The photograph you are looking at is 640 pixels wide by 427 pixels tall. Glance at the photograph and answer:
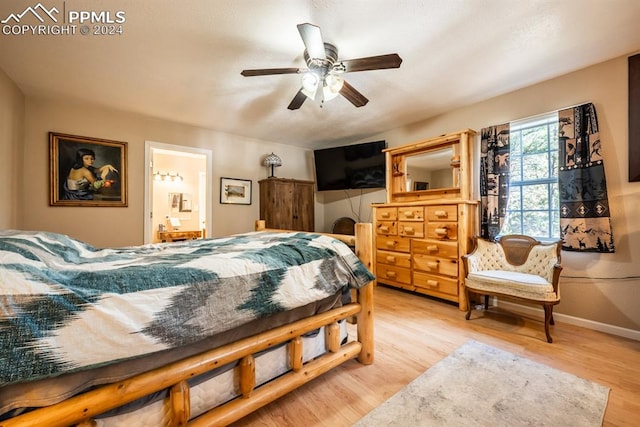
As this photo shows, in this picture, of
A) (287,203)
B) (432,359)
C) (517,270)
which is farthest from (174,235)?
(517,270)

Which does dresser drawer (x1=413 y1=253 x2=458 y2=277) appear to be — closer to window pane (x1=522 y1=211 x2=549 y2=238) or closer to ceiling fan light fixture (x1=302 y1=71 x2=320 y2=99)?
window pane (x1=522 y1=211 x2=549 y2=238)

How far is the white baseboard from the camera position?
Result: 2.14 metres

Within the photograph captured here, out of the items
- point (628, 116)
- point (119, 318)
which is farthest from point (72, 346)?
point (628, 116)

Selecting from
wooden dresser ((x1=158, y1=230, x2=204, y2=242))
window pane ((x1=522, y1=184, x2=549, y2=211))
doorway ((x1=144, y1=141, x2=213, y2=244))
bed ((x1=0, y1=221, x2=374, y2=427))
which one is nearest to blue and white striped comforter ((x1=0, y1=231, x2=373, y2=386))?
bed ((x1=0, y1=221, x2=374, y2=427))

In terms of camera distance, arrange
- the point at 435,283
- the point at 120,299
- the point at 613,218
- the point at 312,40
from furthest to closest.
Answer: the point at 435,283
the point at 613,218
the point at 312,40
the point at 120,299

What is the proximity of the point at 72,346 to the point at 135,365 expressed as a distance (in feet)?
0.76

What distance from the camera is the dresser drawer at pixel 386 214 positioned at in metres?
3.47

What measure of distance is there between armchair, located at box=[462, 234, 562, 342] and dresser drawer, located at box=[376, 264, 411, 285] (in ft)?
2.53

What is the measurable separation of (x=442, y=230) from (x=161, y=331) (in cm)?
283

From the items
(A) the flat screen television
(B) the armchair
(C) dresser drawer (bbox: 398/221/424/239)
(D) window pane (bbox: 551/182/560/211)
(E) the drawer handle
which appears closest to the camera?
(B) the armchair

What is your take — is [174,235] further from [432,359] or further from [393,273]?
[432,359]

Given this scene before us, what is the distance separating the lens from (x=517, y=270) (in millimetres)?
2561

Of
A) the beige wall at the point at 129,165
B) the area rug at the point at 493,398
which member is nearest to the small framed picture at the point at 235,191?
the beige wall at the point at 129,165

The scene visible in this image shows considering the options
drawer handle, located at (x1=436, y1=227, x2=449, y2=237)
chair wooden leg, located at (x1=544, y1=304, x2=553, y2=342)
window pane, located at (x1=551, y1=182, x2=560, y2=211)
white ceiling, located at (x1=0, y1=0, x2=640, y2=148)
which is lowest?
chair wooden leg, located at (x1=544, y1=304, x2=553, y2=342)
